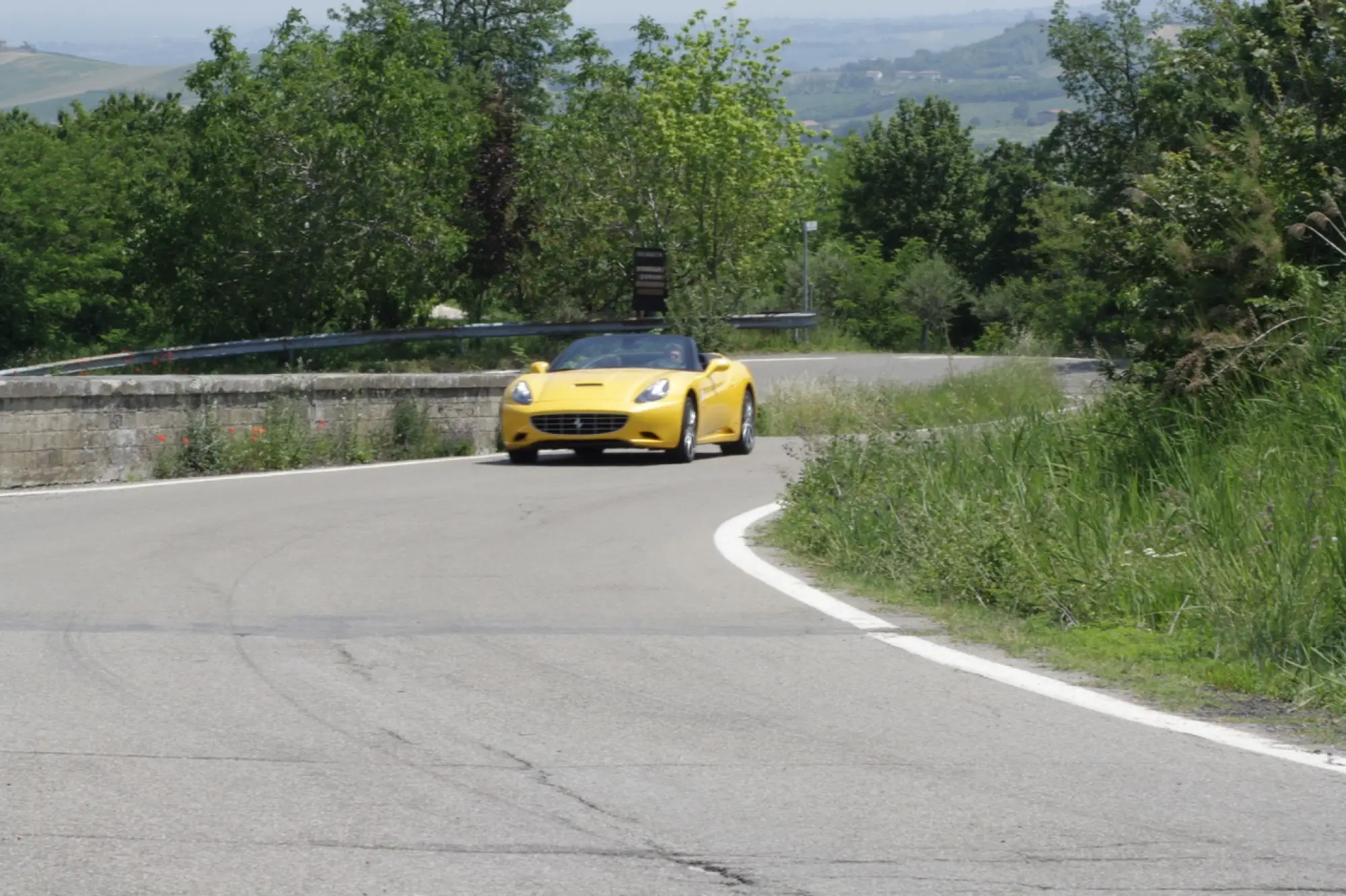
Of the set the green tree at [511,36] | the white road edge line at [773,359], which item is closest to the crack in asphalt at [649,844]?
the white road edge line at [773,359]

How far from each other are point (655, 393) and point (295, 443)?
3.49 metres

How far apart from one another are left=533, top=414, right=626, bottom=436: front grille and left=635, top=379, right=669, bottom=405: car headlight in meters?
0.30

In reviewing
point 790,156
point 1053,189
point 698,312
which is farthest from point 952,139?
point 698,312

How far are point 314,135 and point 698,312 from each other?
63.0ft

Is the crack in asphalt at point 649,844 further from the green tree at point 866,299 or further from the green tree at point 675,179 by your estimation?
the green tree at point 866,299

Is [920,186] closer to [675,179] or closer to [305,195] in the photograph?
[675,179]

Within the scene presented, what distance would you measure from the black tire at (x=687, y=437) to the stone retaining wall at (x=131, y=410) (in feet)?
9.87

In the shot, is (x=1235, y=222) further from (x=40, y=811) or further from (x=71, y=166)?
(x=71, y=166)

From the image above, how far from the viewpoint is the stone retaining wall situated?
1495 centimetres

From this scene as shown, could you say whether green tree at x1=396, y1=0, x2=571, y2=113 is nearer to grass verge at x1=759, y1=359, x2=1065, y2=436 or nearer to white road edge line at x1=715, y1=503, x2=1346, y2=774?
grass verge at x1=759, y1=359, x2=1065, y2=436

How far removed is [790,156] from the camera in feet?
183

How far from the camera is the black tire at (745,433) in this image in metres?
19.6

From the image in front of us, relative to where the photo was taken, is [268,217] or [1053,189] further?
[1053,189]

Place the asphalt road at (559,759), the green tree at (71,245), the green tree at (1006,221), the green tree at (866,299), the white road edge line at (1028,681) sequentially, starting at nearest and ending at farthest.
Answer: the asphalt road at (559,759), the white road edge line at (1028,681), the green tree at (71,245), the green tree at (866,299), the green tree at (1006,221)
